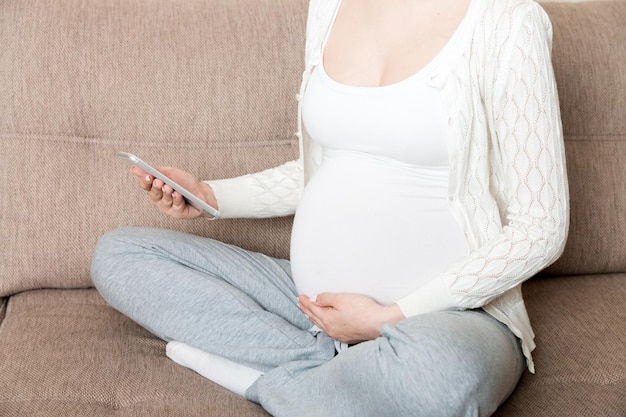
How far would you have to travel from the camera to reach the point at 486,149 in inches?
54.6

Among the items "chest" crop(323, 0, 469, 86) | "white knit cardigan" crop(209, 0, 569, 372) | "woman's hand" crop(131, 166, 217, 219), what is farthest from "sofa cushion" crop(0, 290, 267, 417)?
"chest" crop(323, 0, 469, 86)

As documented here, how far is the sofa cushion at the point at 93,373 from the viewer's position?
4.28 feet

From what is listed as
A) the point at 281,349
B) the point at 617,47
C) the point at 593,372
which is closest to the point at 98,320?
the point at 281,349

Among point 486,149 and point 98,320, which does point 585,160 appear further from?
point 98,320

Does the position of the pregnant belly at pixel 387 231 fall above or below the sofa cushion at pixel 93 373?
above

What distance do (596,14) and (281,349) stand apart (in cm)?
110

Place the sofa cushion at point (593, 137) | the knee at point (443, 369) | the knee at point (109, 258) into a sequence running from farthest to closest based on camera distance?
the sofa cushion at point (593, 137)
the knee at point (109, 258)
the knee at point (443, 369)

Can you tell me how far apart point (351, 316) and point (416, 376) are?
0.22 meters

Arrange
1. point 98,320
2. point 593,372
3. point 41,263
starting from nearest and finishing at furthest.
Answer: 1. point 593,372
2. point 98,320
3. point 41,263

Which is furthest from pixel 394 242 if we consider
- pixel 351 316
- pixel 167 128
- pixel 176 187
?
pixel 167 128

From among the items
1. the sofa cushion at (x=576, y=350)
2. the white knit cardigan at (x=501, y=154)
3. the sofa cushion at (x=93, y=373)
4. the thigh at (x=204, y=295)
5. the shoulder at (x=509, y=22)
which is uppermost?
the shoulder at (x=509, y=22)

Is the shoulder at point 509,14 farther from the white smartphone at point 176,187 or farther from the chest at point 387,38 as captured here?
the white smartphone at point 176,187

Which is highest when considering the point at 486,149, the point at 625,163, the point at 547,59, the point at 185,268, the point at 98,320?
the point at 547,59

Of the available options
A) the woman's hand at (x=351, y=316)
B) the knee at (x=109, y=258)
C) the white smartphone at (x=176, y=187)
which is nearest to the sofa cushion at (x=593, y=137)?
the woman's hand at (x=351, y=316)
